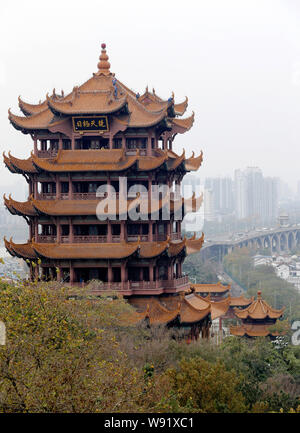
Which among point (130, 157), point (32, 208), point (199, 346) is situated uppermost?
point (130, 157)

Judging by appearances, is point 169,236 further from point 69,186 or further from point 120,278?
Answer: point 69,186

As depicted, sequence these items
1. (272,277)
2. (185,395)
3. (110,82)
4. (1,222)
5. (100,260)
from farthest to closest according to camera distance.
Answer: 1. (1,222)
2. (272,277)
3. (110,82)
4. (100,260)
5. (185,395)

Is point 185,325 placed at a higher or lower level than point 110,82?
lower

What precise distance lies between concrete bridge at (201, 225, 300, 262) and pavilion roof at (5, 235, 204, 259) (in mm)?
97966

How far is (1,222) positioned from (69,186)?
121 metres

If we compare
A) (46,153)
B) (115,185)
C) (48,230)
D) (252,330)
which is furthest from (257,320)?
(46,153)

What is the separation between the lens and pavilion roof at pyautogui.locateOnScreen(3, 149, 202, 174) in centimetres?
3312

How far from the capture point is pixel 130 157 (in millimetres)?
33594

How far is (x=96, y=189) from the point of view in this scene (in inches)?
1340

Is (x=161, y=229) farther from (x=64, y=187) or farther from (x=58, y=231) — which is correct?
(x=64, y=187)

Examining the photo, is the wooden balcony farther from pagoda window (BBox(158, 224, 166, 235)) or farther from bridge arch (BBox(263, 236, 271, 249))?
bridge arch (BBox(263, 236, 271, 249))

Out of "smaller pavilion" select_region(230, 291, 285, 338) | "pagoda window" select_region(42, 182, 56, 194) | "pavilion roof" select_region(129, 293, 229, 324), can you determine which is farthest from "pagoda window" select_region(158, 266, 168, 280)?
"smaller pavilion" select_region(230, 291, 285, 338)

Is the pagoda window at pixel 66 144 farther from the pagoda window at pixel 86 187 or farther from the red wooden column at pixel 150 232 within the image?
the red wooden column at pixel 150 232

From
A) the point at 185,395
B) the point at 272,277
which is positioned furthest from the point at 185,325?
the point at 272,277
